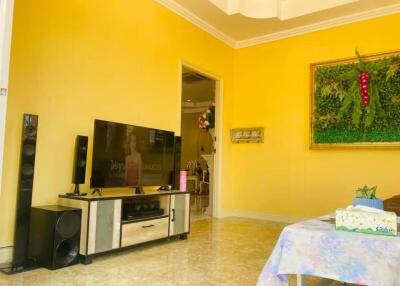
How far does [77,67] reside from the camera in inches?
123

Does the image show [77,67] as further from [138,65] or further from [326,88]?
[326,88]

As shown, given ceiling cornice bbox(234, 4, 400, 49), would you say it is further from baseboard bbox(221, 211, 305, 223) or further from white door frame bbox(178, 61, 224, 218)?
baseboard bbox(221, 211, 305, 223)

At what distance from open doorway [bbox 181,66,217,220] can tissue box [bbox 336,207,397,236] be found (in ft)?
11.8

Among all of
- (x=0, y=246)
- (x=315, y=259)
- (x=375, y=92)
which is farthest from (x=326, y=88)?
(x=0, y=246)

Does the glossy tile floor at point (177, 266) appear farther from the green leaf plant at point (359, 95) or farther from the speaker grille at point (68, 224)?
the green leaf plant at point (359, 95)

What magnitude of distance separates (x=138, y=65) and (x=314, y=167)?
2.78 metres

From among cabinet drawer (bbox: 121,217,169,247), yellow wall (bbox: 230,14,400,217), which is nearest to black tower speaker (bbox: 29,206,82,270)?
cabinet drawer (bbox: 121,217,169,247)

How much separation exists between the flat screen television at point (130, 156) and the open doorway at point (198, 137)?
1640 mm

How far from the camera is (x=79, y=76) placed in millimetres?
3129

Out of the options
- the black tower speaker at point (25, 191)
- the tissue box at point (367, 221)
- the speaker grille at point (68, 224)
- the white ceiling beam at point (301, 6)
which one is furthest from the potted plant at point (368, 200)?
the white ceiling beam at point (301, 6)

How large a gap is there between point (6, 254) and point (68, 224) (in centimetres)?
55

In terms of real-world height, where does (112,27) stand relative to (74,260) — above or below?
above

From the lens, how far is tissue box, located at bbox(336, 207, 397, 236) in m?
1.41

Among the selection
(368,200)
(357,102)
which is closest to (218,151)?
(357,102)
